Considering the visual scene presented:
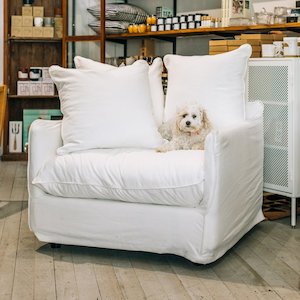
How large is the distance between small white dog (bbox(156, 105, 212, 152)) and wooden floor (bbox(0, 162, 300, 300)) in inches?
21.3

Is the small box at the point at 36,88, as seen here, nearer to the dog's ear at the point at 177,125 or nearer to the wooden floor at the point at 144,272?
the wooden floor at the point at 144,272

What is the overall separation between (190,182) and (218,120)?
65 centimetres

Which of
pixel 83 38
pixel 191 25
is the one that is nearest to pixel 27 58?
pixel 83 38

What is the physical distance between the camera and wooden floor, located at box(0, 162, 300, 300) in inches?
93.1

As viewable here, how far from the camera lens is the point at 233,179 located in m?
2.74

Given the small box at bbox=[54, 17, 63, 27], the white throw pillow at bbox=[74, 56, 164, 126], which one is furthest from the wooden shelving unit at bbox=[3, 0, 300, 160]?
the white throw pillow at bbox=[74, 56, 164, 126]

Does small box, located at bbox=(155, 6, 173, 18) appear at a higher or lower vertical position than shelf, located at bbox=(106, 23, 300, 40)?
higher

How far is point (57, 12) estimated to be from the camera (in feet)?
19.8

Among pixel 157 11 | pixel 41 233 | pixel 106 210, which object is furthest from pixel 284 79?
pixel 157 11

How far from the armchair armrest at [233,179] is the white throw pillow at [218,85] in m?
0.12

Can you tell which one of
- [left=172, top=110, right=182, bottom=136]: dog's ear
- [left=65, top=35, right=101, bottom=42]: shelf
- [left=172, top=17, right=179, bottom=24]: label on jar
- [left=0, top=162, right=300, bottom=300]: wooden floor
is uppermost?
[left=172, top=17, right=179, bottom=24]: label on jar

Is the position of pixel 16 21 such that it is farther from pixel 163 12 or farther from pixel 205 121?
pixel 205 121

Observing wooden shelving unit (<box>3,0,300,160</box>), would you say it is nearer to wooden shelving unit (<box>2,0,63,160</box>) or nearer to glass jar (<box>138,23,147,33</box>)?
wooden shelving unit (<box>2,0,63,160</box>)

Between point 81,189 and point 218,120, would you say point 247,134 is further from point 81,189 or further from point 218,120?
point 81,189
